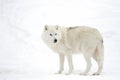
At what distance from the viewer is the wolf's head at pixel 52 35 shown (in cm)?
1103

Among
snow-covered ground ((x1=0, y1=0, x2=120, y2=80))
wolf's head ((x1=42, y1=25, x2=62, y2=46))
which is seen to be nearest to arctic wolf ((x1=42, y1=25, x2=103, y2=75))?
wolf's head ((x1=42, y1=25, x2=62, y2=46))

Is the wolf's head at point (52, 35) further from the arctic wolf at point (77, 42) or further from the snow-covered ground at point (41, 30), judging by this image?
the snow-covered ground at point (41, 30)

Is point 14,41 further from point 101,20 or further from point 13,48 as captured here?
point 101,20

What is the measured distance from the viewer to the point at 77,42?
1113cm

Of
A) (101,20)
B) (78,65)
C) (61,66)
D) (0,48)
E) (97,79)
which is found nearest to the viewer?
(97,79)

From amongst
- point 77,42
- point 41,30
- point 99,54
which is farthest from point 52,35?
point 41,30

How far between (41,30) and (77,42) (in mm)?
8020

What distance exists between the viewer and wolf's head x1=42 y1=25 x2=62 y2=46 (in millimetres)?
11033

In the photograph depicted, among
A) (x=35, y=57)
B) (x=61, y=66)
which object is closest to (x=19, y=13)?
(x=35, y=57)

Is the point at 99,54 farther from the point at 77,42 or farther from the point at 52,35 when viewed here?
the point at 52,35

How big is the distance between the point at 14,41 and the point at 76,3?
6.79 metres

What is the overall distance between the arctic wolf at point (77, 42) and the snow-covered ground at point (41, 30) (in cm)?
56

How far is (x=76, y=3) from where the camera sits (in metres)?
23.3

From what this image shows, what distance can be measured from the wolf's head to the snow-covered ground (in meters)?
0.92
